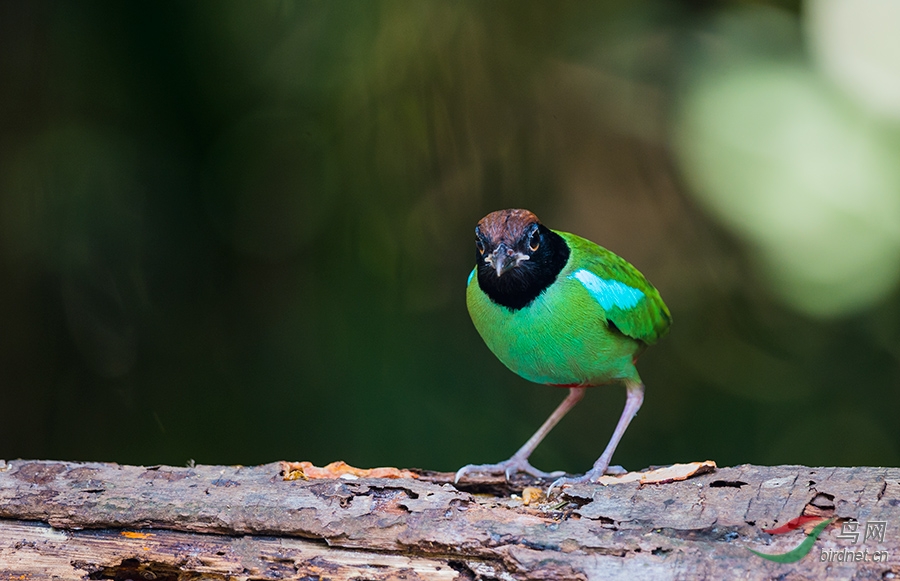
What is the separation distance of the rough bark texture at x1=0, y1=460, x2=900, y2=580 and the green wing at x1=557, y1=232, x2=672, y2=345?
3.11 feet

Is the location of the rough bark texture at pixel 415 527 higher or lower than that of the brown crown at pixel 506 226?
lower

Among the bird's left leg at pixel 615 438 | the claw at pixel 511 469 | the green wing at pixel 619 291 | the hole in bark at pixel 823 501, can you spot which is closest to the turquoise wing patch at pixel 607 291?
the green wing at pixel 619 291

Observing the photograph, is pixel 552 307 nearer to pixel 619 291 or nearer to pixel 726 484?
pixel 619 291

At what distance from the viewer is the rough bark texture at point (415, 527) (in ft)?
9.24

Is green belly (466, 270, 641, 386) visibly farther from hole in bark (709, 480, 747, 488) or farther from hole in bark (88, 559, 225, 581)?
hole in bark (88, 559, 225, 581)

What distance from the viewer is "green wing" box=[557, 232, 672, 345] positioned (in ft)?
13.0

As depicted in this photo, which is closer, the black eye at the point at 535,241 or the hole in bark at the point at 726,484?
the hole in bark at the point at 726,484

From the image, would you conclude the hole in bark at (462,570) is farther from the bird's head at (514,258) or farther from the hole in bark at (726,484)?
the bird's head at (514,258)

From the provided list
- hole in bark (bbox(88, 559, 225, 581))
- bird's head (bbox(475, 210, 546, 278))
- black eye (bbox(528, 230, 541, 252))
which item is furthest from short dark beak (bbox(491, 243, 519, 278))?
hole in bark (bbox(88, 559, 225, 581))

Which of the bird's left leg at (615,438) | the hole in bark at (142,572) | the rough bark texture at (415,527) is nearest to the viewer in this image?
the rough bark texture at (415,527)

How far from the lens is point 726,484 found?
320 centimetres

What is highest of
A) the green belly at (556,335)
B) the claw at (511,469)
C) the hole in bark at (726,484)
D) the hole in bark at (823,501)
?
the green belly at (556,335)

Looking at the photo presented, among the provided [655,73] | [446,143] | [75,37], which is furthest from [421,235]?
[75,37]

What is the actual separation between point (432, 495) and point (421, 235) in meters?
3.55
